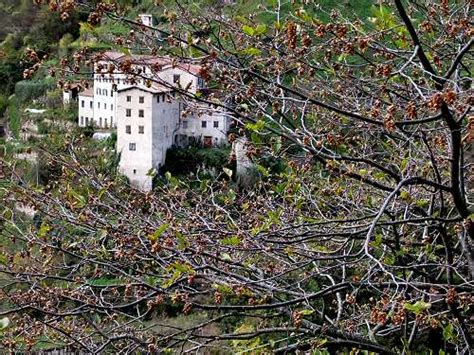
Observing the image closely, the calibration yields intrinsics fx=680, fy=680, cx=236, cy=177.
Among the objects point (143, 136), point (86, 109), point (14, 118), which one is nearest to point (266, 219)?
point (143, 136)

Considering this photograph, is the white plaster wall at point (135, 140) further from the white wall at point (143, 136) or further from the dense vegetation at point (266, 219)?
the dense vegetation at point (266, 219)

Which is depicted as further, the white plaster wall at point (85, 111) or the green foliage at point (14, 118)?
the green foliage at point (14, 118)

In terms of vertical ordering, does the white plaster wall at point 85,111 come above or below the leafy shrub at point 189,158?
above

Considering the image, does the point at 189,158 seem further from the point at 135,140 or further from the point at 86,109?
the point at 86,109

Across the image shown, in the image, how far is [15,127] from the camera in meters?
23.6

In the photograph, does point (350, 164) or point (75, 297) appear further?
point (350, 164)

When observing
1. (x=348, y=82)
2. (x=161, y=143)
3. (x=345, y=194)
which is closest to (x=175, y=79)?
(x=348, y=82)

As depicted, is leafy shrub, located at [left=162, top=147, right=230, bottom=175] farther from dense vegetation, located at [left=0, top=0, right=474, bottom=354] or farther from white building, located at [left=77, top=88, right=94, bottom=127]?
dense vegetation, located at [left=0, top=0, right=474, bottom=354]

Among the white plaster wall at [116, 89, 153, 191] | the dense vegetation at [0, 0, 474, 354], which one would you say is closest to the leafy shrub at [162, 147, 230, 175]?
the white plaster wall at [116, 89, 153, 191]

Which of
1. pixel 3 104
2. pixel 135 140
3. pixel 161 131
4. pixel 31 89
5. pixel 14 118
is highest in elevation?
pixel 31 89

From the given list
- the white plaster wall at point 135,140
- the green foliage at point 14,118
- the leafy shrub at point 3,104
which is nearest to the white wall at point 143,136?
the white plaster wall at point 135,140

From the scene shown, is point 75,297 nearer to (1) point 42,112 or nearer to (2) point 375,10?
(2) point 375,10

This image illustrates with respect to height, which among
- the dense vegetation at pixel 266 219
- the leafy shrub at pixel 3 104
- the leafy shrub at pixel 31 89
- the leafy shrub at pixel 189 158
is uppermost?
the leafy shrub at pixel 31 89

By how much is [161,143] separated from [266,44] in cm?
1691
